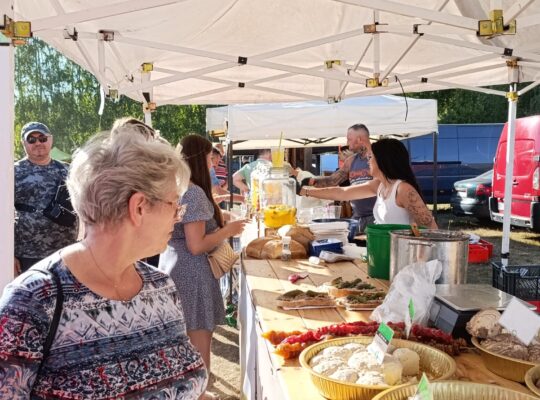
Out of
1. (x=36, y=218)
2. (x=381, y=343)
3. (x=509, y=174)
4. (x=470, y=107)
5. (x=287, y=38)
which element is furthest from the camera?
(x=470, y=107)

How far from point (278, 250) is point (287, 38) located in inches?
80.9

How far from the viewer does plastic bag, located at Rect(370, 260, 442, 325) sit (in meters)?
1.90

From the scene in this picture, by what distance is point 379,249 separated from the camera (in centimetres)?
260

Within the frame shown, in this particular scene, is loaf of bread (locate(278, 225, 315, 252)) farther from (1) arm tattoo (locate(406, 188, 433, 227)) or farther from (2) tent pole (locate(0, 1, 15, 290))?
(2) tent pole (locate(0, 1, 15, 290))

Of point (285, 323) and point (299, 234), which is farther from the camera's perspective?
point (299, 234)

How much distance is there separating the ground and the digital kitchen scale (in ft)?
3.26

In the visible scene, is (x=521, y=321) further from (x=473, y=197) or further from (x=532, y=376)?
(x=473, y=197)

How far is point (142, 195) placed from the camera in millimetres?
1373

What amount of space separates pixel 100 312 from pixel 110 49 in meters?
3.28

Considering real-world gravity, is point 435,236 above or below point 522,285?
above

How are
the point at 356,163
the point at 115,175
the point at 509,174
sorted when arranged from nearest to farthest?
the point at 115,175, the point at 509,174, the point at 356,163

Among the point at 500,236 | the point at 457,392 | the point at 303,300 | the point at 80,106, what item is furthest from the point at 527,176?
the point at 80,106

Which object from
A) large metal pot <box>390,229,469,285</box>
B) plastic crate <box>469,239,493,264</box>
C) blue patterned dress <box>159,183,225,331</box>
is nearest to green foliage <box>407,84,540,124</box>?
plastic crate <box>469,239,493,264</box>

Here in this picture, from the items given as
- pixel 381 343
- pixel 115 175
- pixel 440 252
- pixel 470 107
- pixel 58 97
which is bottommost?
pixel 381 343
